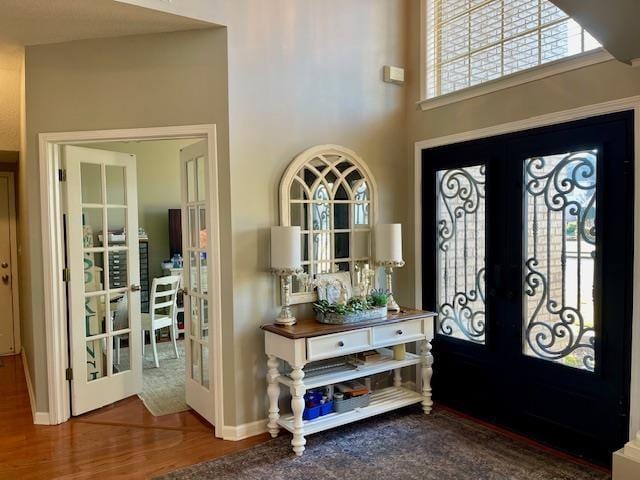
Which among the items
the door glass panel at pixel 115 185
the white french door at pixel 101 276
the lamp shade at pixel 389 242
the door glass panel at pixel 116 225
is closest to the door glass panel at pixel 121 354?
the white french door at pixel 101 276

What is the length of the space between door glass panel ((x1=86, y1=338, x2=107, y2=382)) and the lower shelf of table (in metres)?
1.53

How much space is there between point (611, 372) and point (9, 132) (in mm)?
4897

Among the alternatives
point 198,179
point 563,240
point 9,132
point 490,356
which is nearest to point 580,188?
point 563,240

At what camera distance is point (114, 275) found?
3799 millimetres

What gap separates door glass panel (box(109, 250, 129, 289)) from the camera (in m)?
3.77

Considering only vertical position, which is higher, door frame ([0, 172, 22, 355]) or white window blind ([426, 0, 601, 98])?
white window blind ([426, 0, 601, 98])

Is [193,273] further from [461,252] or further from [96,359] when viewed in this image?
[461,252]

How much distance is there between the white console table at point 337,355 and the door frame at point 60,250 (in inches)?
14.7

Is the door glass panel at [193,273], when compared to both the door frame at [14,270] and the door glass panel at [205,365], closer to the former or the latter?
the door glass panel at [205,365]

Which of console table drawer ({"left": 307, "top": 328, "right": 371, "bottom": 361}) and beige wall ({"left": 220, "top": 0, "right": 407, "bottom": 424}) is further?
beige wall ({"left": 220, "top": 0, "right": 407, "bottom": 424})

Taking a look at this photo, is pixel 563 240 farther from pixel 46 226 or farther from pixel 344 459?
pixel 46 226

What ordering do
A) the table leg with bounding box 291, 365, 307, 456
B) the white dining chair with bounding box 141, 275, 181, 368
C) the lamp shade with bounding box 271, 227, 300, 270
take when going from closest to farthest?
the table leg with bounding box 291, 365, 307, 456, the lamp shade with bounding box 271, 227, 300, 270, the white dining chair with bounding box 141, 275, 181, 368

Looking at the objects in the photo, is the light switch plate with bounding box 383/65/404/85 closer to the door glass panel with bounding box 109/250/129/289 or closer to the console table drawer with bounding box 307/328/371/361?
the console table drawer with bounding box 307/328/371/361

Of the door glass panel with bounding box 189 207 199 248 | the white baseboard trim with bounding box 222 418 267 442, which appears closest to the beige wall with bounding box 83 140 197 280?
the door glass panel with bounding box 189 207 199 248
